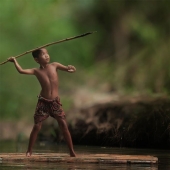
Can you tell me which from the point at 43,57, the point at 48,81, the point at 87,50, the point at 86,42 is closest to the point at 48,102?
the point at 48,81

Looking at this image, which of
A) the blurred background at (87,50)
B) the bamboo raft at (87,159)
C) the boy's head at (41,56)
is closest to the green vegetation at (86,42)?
the blurred background at (87,50)

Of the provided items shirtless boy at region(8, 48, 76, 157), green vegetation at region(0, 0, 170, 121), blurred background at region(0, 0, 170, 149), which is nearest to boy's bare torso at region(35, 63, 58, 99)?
shirtless boy at region(8, 48, 76, 157)

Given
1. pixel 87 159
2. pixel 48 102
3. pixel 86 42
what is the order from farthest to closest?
pixel 86 42, pixel 48 102, pixel 87 159

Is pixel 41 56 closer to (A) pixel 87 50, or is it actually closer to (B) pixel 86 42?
(A) pixel 87 50

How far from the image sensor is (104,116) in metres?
10.8

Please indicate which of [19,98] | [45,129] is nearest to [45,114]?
[45,129]

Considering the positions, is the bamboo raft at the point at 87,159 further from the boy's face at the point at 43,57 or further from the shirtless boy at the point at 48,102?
the boy's face at the point at 43,57

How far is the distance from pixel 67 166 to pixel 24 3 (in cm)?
714

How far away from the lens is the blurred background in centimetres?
1205

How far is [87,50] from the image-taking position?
13.1 metres

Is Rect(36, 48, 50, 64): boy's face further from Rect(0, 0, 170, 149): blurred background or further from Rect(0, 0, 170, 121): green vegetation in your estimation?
Rect(0, 0, 170, 121): green vegetation

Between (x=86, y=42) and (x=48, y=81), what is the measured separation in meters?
5.55

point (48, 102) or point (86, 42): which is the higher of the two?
point (86, 42)

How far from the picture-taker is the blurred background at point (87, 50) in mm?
12055
